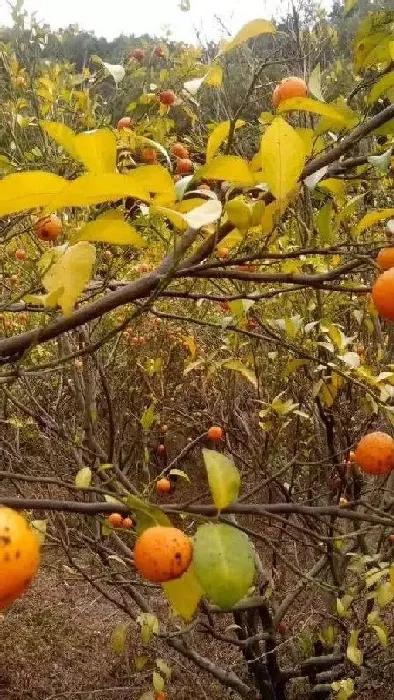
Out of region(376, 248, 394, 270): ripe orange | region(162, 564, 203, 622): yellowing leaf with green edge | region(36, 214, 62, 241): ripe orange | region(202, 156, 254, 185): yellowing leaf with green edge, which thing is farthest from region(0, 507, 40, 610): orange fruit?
region(36, 214, 62, 241): ripe orange

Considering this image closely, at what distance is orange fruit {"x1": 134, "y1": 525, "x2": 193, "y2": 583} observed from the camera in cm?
78

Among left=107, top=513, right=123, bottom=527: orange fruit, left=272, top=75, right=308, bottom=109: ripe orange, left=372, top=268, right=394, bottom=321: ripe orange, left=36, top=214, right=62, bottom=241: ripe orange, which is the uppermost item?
left=272, top=75, right=308, bottom=109: ripe orange

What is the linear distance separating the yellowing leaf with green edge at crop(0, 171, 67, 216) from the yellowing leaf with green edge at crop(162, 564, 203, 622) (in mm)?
565

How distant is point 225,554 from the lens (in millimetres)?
703

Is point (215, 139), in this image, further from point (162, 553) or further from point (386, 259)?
point (162, 553)

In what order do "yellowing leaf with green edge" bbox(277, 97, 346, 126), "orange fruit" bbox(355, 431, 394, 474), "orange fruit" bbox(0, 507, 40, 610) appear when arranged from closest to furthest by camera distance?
1. "orange fruit" bbox(0, 507, 40, 610)
2. "yellowing leaf with green edge" bbox(277, 97, 346, 126)
3. "orange fruit" bbox(355, 431, 394, 474)

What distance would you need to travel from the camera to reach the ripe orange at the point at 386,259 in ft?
2.88

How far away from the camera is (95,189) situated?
538 mm

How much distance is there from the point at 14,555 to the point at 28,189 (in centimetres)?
34

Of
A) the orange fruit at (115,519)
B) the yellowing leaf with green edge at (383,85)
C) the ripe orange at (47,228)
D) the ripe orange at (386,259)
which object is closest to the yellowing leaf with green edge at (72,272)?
the ripe orange at (386,259)

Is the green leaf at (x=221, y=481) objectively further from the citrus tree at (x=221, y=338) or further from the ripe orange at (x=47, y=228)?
the ripe orange at (x=47, y=228)

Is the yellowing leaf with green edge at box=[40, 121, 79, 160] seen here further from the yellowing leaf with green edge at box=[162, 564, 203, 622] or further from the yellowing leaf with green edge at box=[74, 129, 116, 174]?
the yellowing leaf with green edge at box=[162, 564, 203, 622]

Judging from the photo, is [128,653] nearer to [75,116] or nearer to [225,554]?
[75,116]

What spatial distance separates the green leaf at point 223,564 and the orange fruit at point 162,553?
0.08 meters
